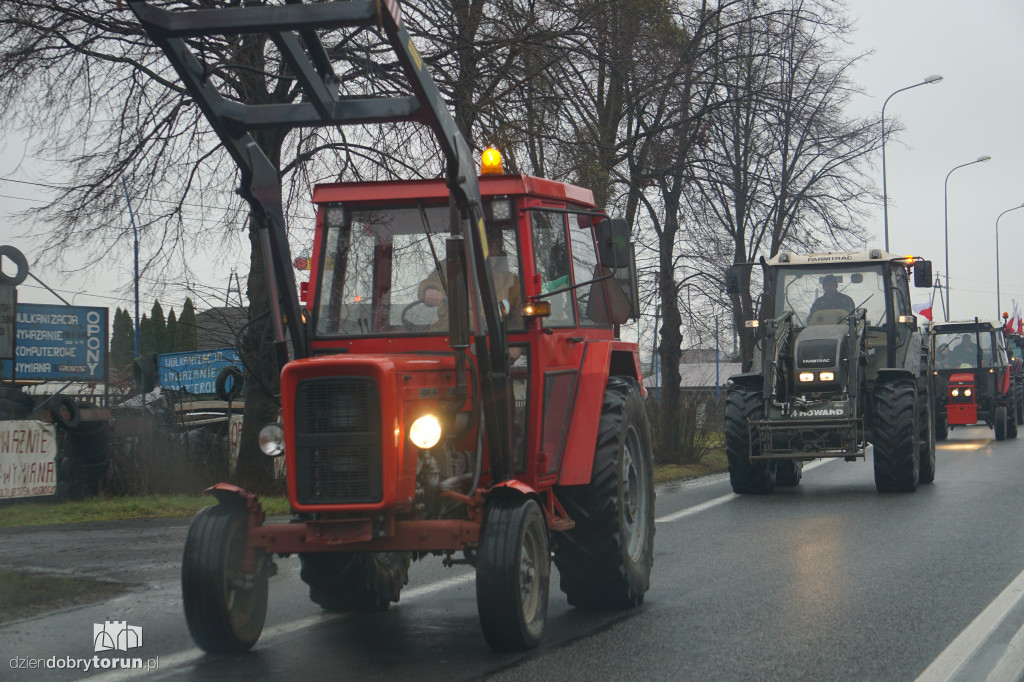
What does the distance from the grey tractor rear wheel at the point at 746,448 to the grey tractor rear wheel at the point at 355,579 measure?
750 cm

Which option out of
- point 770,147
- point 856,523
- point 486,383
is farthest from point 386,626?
point 770,147

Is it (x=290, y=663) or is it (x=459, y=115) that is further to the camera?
(x=459, y=115)

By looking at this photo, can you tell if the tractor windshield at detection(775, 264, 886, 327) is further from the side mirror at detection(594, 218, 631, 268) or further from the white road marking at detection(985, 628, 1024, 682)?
the white road marking at detection(985, 628, 1024, 682)

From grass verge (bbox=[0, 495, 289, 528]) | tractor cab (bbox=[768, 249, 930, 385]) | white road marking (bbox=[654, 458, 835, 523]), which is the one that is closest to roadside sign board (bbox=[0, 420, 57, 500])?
grass verge (bbox=[0, 495, 289, 528])

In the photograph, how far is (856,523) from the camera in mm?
11219

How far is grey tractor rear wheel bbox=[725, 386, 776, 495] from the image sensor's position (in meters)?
14.1

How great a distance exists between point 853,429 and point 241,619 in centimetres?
935

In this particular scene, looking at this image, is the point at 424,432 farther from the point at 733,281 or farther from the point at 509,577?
the point at 733,281

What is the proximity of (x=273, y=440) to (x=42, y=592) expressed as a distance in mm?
2731

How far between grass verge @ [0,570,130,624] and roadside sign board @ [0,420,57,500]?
6.06 m

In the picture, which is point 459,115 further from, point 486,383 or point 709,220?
point 709,220

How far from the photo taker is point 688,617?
22.6 ft

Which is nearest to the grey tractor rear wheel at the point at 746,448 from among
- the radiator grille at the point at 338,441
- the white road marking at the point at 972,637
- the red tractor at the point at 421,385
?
the white road marking at the point at 972,637

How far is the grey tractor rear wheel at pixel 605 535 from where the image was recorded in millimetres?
6980
